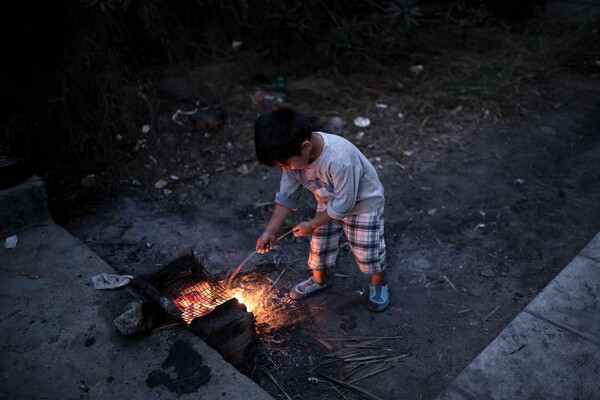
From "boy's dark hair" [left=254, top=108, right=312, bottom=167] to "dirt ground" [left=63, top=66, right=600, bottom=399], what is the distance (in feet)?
4.38

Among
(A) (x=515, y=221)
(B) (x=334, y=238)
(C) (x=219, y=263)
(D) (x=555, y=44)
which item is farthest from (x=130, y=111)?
(D) (x=555, y=44)

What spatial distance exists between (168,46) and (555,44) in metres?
5.97

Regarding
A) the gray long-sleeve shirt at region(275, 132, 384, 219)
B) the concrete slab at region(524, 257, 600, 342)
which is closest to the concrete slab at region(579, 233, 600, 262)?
the concrete slab at region(524, 257, 600, 342)

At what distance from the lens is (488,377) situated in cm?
247

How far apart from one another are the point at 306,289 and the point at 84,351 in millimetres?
1561

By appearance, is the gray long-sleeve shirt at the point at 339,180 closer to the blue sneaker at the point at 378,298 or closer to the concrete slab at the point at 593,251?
the blue sneaker at the point at 378,298

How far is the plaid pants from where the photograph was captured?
3.10m

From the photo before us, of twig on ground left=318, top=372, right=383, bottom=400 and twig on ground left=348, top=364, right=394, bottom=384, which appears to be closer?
twig on ground left=318, top=372, right=383, bottom=400

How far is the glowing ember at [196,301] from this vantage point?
3039mm

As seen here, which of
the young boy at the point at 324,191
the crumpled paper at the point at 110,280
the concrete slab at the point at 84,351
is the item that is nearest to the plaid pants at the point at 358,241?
the young boy at the point at 324,191

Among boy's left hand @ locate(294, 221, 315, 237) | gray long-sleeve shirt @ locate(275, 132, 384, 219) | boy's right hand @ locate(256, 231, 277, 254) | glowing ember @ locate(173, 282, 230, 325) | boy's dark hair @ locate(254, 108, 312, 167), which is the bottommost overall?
glowing ember @ locate(173, 282, 230, 325)

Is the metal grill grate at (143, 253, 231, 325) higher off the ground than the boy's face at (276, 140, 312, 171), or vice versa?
the boy's face at (276, 140, 312, 171)

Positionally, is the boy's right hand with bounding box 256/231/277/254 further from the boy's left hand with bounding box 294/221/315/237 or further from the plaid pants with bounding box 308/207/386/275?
the plaid pants with bounding box 308/207/386/275

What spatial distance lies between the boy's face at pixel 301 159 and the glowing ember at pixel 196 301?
43.1 inches
